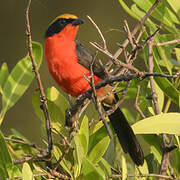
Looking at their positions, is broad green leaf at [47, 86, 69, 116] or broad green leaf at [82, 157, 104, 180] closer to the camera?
broad green leaf at [82, 157, 104, 180]

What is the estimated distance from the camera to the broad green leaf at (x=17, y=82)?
2549 mm

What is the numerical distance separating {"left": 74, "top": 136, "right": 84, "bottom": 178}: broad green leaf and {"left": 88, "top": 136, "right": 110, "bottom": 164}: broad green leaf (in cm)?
12

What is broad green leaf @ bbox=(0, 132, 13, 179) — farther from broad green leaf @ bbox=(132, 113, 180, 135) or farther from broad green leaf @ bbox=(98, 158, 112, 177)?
broad green leaf @ bbox=(132, 113, 180, 135)

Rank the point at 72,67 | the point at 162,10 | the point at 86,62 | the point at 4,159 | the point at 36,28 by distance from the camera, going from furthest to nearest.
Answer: the point at 36,28, the point at 86,62, the point at 72,67, the point at 162,10, the point at 4,159

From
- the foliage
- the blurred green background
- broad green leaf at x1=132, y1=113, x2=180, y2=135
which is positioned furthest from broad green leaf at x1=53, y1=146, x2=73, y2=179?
the blurred green background

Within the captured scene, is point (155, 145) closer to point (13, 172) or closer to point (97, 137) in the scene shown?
point (97, 137)

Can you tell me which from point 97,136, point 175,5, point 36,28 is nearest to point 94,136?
point 97,136

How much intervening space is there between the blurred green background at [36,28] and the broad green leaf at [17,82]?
14.0 feet

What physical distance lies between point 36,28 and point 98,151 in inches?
219

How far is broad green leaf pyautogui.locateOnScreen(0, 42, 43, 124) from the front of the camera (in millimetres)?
2549

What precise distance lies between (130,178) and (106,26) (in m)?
5.63

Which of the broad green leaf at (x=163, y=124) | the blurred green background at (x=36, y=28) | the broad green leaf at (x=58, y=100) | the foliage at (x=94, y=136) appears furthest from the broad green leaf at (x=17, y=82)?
the blurred green background at (x=36, y=28)

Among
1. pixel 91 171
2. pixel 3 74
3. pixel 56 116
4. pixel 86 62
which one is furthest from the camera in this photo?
pixel 86 62

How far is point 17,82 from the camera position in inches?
101
